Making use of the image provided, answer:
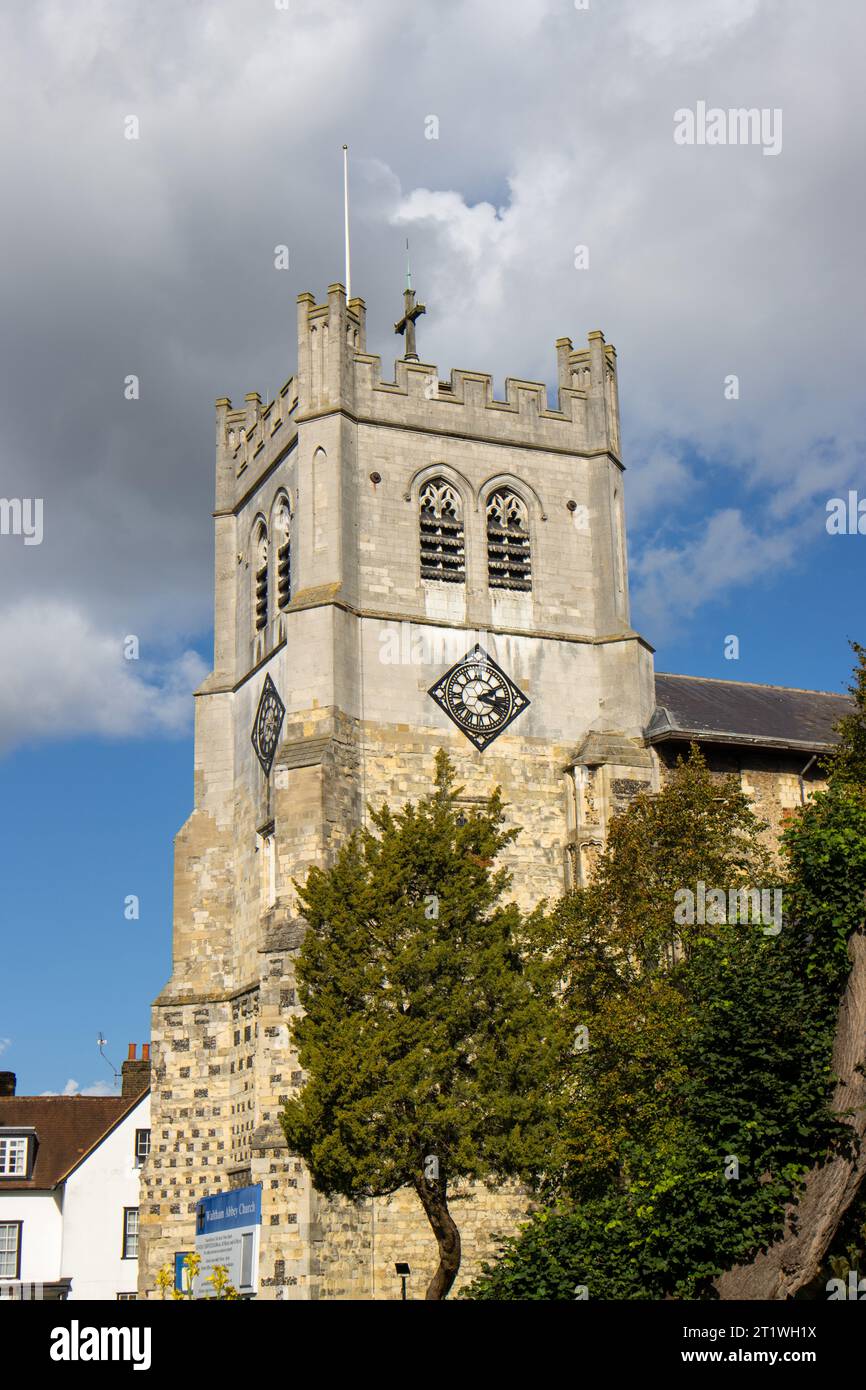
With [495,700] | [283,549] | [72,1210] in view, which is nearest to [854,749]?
[495,700]

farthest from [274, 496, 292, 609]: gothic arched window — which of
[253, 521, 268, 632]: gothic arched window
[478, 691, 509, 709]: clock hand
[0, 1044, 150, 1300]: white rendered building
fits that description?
[0, 1044, 150, 1300]: white rendered building

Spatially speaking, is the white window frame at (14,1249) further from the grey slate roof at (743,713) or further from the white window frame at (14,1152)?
the grey slate roof at (743,713)

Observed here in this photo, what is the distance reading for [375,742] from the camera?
3189cm

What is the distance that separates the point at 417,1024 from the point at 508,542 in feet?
44.6

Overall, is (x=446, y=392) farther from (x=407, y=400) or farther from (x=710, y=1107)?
(x=710, y=1107)

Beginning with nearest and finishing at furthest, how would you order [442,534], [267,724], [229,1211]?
[229,1211]
[267,724]
[442,534]

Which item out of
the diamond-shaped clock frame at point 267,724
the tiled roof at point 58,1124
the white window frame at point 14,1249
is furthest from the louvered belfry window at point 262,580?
the white window frame at point 14,1249

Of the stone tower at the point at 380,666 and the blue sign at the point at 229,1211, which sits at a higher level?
the stone tower at the point at 380,666

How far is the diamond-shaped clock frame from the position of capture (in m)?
33.5

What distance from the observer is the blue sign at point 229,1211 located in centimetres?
2828

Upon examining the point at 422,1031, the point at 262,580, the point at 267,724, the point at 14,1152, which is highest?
the point at 262,580

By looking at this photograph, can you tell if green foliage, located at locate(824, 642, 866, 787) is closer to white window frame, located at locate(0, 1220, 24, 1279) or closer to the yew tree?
the yew tree

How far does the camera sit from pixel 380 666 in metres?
32.5

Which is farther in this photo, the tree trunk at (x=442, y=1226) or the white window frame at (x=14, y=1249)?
the white window frame at (x=14, y=1249)
